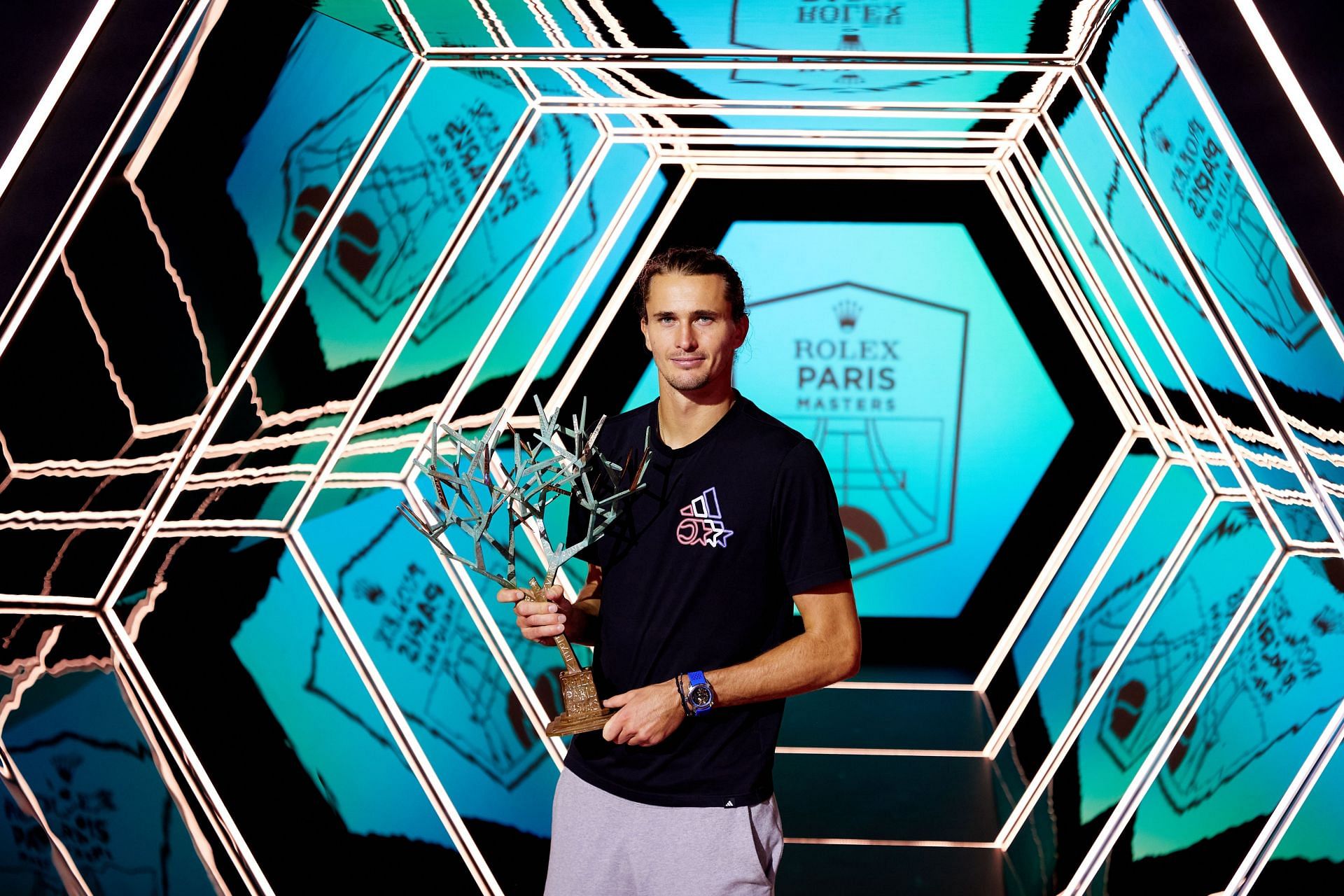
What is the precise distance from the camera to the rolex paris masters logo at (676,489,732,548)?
1521 millimetres

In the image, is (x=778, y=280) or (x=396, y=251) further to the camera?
(x=778, y=280)

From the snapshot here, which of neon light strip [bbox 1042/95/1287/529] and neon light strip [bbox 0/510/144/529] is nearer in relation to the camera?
neon light strip [bbox 0/510/144/529]

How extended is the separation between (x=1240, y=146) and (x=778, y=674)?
4.29 ft

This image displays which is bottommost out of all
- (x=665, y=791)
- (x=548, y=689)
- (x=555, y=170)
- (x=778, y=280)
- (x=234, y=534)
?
(x=665, y=791)

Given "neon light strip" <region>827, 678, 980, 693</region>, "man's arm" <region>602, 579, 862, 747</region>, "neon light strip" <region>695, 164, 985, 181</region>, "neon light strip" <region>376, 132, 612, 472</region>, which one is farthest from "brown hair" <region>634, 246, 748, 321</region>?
"neon light strip" <region>827, 678, 980, 693</region>

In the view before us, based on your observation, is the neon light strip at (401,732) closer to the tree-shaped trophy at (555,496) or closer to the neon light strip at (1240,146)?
the tree-shaped trophy at (555,496)

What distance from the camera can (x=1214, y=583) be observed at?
275 cm

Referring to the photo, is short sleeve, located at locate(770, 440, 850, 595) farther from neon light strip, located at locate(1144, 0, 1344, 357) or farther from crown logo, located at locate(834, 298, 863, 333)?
crown logo, located at locate(834, 298, 863, 333)

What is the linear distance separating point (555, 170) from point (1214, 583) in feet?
7.41

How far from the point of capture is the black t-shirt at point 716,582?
151 cm

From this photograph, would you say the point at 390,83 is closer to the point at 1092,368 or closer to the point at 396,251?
the point at 396,251

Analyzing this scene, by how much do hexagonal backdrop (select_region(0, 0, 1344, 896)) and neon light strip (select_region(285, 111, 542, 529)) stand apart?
1 cm

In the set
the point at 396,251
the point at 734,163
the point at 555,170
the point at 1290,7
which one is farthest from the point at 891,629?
the point at 1290,7

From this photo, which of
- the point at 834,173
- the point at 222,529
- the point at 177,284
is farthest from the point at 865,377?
the point at 177,284
